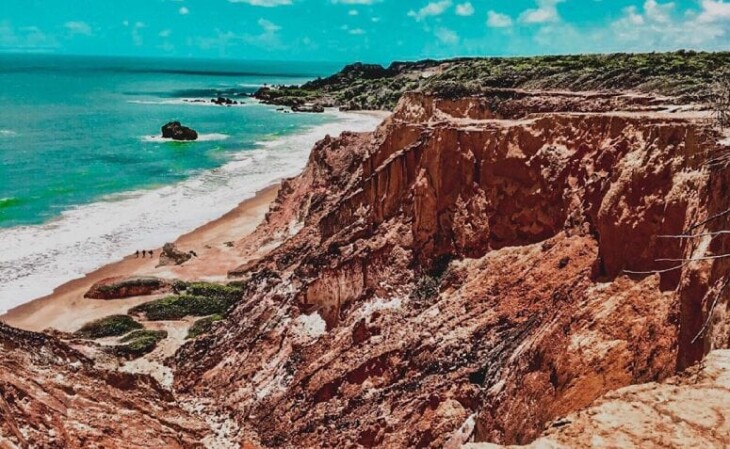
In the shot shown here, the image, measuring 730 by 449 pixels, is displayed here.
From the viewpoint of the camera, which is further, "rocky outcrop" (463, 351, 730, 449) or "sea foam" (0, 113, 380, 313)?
"sea foam" (0, 113, 380, 313)

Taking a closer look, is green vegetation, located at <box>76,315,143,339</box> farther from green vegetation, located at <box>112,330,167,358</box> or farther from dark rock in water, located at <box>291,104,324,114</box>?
dark rock in water, located at <box>291,104,324,114</box>

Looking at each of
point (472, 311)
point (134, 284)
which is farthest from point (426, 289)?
point (134, 284)

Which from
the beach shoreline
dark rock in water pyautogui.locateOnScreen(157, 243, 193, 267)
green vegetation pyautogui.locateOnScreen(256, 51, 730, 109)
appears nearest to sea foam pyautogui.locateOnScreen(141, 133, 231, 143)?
green vegetation pyautogui.locateOnScreen(256, 51, 730, 109)

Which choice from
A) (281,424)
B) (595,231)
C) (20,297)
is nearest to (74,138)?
(20,297)

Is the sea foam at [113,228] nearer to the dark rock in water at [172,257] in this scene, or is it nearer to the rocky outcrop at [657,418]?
the dark rock in water at [172,257]

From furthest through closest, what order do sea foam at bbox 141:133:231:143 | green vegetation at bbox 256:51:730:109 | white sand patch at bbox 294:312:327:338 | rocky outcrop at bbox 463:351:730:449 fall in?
1. sea foam at bbox 141:133:231:143
2. green vegetation at bbox 256:51:730:109
3. white sand patch at bbox 294:312:327:338
4. rocky outcrop at bbox 463:351:730:449

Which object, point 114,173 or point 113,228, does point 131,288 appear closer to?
point 113,228

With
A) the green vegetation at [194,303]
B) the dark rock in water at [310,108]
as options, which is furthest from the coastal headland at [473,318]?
the dark rock in water at [310,108]
